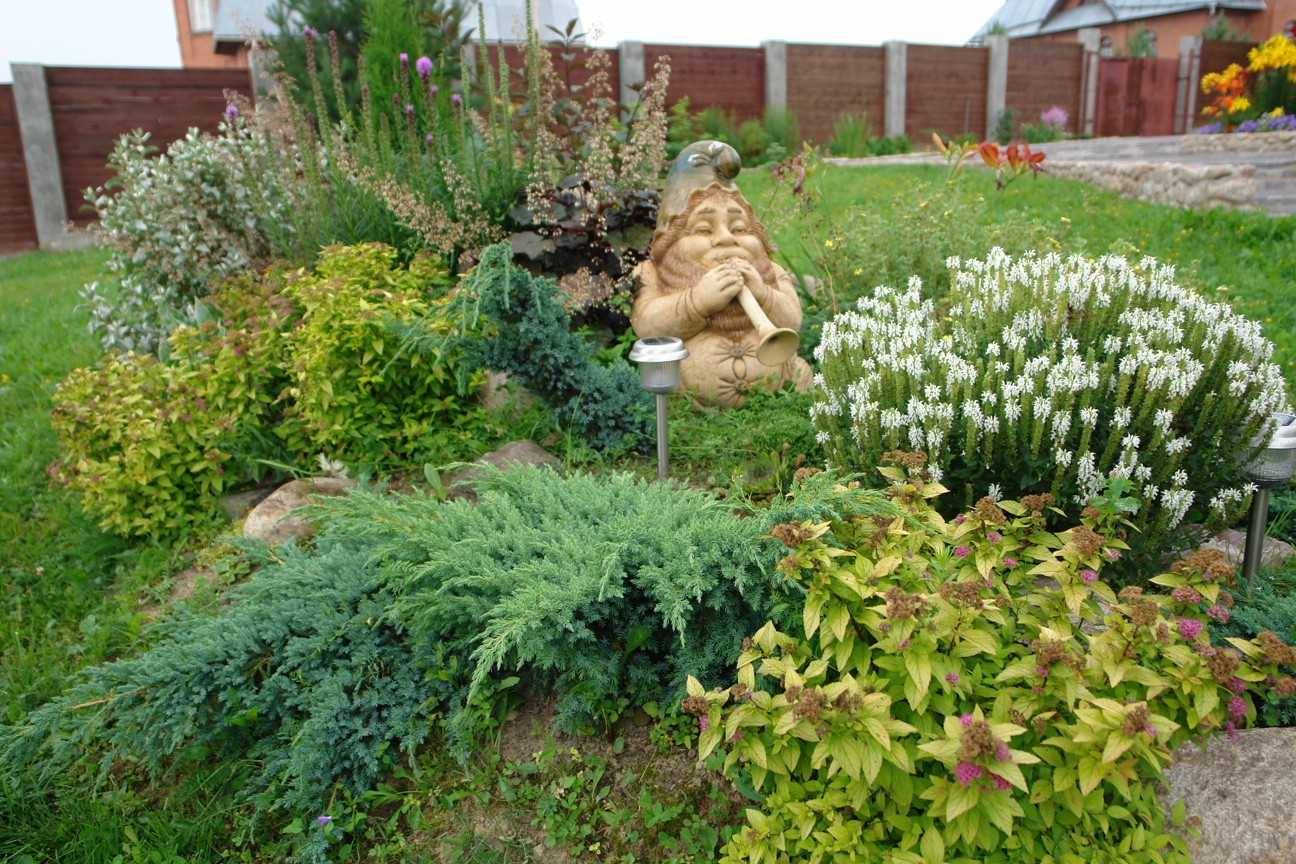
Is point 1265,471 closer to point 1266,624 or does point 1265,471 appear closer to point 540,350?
point 1266,624

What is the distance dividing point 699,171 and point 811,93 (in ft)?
45.4

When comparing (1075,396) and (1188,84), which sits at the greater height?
(1188,84)

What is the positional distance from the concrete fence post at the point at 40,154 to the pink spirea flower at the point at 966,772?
15.0m

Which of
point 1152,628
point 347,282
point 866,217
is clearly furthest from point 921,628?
point 866,217

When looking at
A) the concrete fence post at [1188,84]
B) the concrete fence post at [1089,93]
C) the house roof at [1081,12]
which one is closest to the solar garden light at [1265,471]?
the concrete fence post at [1089,93]

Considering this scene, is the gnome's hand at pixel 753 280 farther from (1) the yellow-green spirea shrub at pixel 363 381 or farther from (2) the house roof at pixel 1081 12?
(2) the house roof at pixel 1081 12

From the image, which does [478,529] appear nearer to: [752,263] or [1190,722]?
[1190,722]

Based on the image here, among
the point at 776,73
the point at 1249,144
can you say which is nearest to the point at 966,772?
the point at 1249,144

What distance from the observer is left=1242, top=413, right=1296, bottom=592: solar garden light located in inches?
102

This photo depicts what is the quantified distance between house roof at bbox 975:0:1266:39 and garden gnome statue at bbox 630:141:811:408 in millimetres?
26905

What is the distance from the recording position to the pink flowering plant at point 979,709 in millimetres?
1649

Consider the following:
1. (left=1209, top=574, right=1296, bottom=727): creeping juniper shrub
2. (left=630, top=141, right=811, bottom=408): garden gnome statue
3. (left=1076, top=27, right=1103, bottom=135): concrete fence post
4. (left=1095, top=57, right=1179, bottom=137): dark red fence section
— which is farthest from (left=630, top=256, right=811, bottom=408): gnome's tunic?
(left=1095, top=57, right=1179, bottom=137): dark red fence section

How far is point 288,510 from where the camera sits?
3.62 metres

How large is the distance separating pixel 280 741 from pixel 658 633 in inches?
46.1
